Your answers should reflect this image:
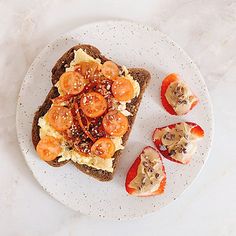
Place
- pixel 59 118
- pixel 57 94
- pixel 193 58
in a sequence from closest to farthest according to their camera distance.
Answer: pixel 59 118 < pixel 57 94 < pixel 193 58

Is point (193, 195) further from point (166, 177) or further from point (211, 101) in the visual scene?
point (211, 101)

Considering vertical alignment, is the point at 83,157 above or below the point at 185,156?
below

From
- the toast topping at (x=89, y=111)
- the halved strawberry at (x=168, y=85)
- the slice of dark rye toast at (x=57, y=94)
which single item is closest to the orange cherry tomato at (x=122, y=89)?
the toast topping at (x=89, y=111)

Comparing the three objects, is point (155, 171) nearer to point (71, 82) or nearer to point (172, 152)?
point (172, 152)

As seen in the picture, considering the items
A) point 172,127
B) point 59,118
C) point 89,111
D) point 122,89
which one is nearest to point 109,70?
point 122,89

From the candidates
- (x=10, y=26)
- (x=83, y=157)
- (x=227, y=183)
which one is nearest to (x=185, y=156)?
(x=227, y=183)
